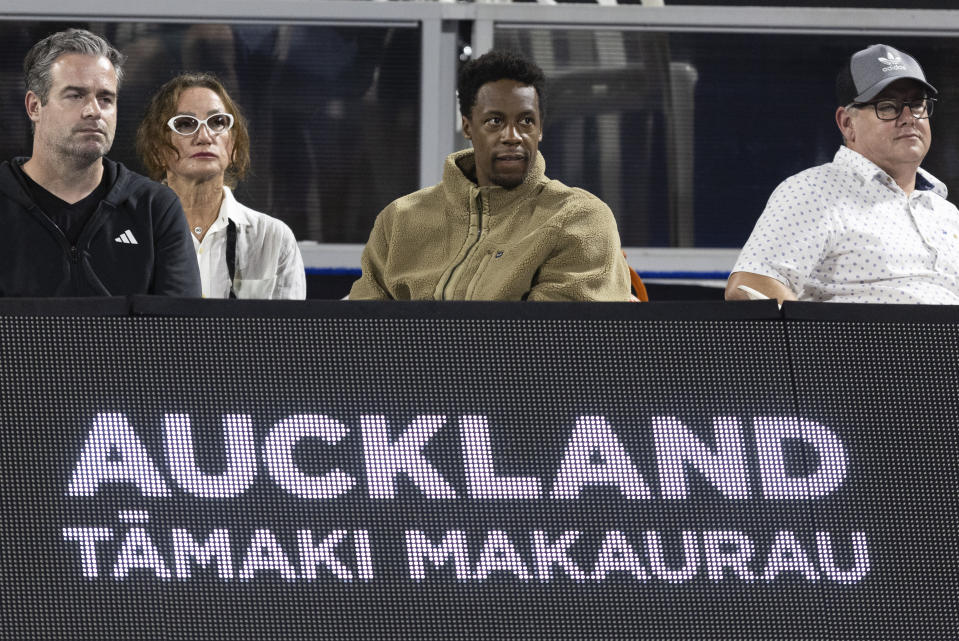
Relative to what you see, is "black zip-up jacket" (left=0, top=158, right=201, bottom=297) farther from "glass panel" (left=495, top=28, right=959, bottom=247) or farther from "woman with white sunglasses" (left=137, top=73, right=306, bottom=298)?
"glass panel" (left=495, top=28, right=959, bottom=247)

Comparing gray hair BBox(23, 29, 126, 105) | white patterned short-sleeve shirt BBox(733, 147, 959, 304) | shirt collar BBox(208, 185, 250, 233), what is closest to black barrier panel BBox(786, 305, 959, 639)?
white patterned short-sleeve shirt BBox(733, 147, 959, 304)

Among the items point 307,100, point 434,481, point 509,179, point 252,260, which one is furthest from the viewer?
point 307,100

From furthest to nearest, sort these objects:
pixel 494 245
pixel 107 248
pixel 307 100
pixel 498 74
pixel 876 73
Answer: pixel 307 100 < pixel 876 73 < pixel 498 74 < pixel 494 245 < pixel 107 248

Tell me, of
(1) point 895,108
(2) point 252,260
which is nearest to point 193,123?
(2) point 252,260

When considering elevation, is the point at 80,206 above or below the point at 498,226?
above

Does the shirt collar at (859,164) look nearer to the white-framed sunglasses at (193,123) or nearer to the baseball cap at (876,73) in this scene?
the baseball cap at (876,73)

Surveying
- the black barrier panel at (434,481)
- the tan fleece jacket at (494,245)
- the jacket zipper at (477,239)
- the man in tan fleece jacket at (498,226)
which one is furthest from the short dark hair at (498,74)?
the black barrier panel at (434,481)

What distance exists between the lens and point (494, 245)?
10.6ft

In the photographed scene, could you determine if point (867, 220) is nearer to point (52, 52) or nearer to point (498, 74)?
point (498, 74)

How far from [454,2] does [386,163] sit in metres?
0.67

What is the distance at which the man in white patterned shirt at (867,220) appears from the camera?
133 inches

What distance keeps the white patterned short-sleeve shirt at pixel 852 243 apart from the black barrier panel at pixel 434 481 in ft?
4.51

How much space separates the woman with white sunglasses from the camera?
3.91 metres

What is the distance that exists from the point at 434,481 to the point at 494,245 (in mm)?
1287
